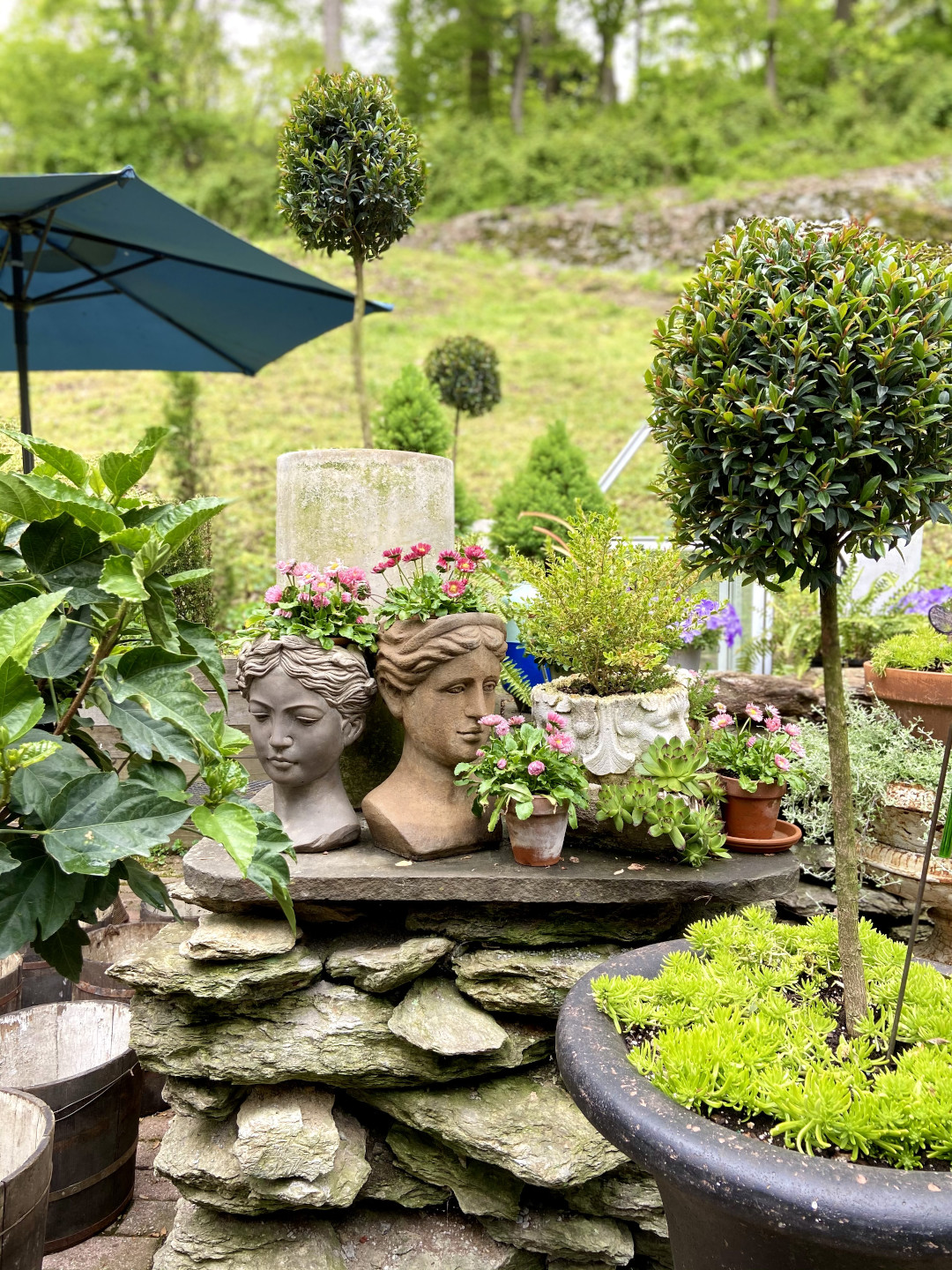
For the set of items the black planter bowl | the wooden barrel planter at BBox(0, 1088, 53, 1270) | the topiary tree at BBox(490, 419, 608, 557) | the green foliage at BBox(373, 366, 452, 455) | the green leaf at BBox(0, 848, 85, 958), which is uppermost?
the green foliage at BBox(373, 366, 452, 455)

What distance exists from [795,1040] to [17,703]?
52.2 inches

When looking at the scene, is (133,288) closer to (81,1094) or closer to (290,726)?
(290,726)

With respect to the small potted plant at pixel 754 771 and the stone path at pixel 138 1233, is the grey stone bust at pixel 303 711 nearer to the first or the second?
the small potted plant at pixel 754 771

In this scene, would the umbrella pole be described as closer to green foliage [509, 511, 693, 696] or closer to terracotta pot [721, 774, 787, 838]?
green foliage [509, 511, 693, 696]

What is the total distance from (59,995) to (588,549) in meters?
2.36

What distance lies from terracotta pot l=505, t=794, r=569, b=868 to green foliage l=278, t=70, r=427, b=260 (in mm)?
2211

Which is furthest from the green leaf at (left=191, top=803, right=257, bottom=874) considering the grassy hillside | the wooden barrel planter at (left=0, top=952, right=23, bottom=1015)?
the grassy hillside

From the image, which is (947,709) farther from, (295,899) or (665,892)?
(295,899)

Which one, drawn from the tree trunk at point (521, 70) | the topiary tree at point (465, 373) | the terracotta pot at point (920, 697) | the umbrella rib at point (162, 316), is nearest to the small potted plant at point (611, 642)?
the terracotta pot at point (920, 697)

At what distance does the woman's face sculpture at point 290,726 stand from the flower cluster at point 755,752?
1.03 metres

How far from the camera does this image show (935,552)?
6312mm

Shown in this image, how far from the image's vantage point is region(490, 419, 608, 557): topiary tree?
17.4ft

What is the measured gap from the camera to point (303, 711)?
2279mm

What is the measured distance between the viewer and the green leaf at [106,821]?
3.50 ft
